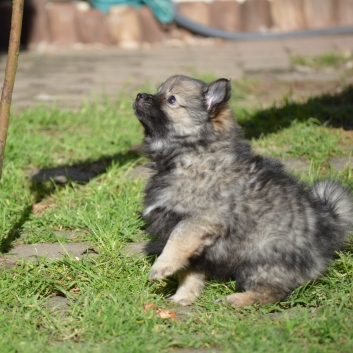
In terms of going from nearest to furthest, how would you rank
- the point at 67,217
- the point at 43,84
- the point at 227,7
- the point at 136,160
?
the point at 67,217
the point at 136,160
the point at 43,84
the point at 227,7

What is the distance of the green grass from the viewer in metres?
2.92

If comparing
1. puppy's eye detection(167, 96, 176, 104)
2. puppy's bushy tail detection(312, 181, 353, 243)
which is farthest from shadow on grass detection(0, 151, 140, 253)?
puppy's bushy tail detection(312, 181, 353, 243)

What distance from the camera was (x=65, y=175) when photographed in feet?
16.6

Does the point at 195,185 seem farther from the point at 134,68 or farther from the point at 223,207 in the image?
the point at 134,68

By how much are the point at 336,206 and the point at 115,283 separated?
1.25 m

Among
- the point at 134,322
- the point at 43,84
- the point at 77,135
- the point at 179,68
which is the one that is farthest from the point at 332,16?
the point at 134,322


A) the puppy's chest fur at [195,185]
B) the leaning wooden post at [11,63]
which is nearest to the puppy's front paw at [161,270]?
the puppy's chest fur at [195,185]

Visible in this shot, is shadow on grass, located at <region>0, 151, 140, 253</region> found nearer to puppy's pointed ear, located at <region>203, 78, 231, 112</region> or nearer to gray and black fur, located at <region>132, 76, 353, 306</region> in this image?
gray and black fur, located at <region>132, 76, 353, 306</region>

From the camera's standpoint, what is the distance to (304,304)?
3322 millimetres

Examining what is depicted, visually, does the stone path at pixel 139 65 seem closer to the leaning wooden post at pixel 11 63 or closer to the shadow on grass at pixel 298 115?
the shadow on grass at pixel 298 115

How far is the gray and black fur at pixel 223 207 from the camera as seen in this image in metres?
3.28

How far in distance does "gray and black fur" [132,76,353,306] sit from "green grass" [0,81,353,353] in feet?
0.43

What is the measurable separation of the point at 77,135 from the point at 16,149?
0.62 meters

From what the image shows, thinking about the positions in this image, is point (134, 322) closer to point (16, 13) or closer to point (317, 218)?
point (317, 218)
